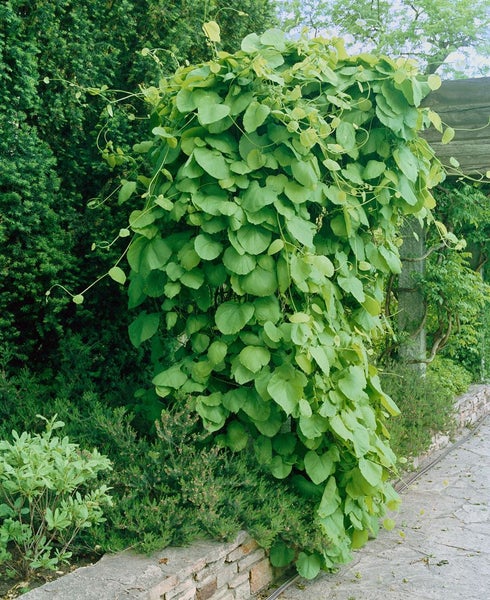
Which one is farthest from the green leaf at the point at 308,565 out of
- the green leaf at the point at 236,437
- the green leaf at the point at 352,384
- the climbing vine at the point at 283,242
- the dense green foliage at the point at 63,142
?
the dense green foliage at the point at 63,142

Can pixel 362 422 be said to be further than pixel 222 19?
No

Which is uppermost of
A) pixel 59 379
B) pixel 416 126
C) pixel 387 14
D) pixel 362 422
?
pixel 387 14

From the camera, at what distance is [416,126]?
3076 mm

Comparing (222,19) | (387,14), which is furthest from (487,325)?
(387,14)

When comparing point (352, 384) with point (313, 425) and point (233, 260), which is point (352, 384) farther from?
point (233, 260)

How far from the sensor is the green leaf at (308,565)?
3.02 meters

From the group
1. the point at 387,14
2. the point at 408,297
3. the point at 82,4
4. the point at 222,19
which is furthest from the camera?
the point at 387,14

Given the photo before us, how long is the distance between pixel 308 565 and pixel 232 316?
3.80ft

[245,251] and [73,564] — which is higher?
[245,251]

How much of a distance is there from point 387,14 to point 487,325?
8.17 metres

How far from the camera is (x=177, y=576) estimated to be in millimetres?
2434

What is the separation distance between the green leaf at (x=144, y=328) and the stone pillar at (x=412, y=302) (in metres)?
3.64

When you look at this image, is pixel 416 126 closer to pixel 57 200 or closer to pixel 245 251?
pixel 245 251

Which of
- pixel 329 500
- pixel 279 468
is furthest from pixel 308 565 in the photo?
pixel 279 468
